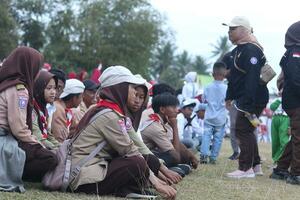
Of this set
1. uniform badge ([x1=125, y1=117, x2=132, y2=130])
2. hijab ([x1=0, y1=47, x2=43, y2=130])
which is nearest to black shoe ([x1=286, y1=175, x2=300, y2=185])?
uniform badge ([x1=125, y1=117, x2=132, y2=130])

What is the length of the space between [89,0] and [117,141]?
38.9 meters

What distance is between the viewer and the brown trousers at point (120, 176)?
14.4 feet

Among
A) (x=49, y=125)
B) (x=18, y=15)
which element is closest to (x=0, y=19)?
(x=18, y=15)

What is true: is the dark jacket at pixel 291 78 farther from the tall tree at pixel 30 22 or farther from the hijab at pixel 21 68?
the tall tree at pixel 30 22

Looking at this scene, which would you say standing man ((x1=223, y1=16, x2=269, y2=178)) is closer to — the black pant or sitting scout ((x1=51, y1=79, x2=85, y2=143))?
the black pant

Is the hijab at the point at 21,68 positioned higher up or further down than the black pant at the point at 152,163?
higher up

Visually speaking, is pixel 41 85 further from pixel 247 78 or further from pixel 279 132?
pixel 279 132

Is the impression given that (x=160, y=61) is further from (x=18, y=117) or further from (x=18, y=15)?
(x=18, y=117)

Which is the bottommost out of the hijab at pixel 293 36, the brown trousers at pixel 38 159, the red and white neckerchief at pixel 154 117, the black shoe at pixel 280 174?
the black shoe at pixel 280 174

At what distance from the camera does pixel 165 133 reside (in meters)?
6.09

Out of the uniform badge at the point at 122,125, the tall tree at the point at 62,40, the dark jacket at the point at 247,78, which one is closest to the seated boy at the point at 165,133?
the dark jacket at the point at 247,78

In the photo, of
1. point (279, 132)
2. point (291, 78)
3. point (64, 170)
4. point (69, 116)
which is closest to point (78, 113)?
point (69, 116)

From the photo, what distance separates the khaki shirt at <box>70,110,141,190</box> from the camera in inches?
171

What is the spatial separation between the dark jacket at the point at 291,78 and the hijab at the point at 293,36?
53 millimetres
